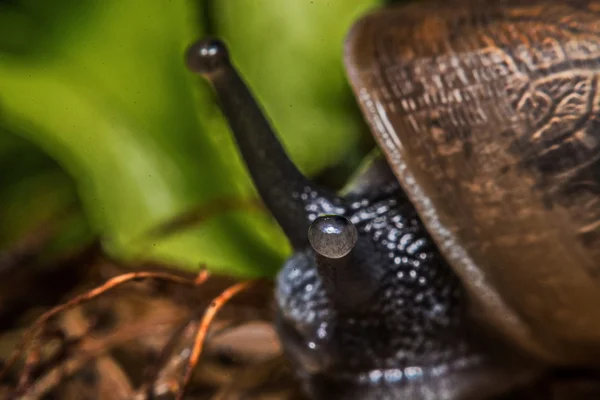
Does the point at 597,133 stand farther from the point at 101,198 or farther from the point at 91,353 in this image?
the point at 101,198

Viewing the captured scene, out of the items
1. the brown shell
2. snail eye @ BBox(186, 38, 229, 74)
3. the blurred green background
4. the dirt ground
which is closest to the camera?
the brown shell

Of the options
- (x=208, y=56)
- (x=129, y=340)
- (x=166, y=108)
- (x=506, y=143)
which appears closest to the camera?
(x=506, y=143)

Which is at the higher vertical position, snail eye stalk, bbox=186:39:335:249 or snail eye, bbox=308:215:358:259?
snail eye stalk, bbox=186:39:335:249

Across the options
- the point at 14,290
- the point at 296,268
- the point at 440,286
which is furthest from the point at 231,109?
the point at 14,290

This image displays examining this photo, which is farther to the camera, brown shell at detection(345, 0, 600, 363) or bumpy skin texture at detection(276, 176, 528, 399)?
bumpy skin texture at detection(276, 176, 528, 399)

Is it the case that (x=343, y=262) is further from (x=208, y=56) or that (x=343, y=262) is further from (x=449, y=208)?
(x=208, y=56)

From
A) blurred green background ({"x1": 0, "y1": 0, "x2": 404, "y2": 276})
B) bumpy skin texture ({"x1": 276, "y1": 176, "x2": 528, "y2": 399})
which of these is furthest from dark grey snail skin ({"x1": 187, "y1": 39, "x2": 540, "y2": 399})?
blurred green background ({"x1": 0, "y1": 0, "x2": 404, "y2": 276})

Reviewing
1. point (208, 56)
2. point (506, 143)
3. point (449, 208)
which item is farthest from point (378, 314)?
point (208, 56)

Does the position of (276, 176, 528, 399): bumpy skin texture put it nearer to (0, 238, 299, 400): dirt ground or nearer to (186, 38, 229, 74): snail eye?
(0, 238, 299, 400): dirt ground
